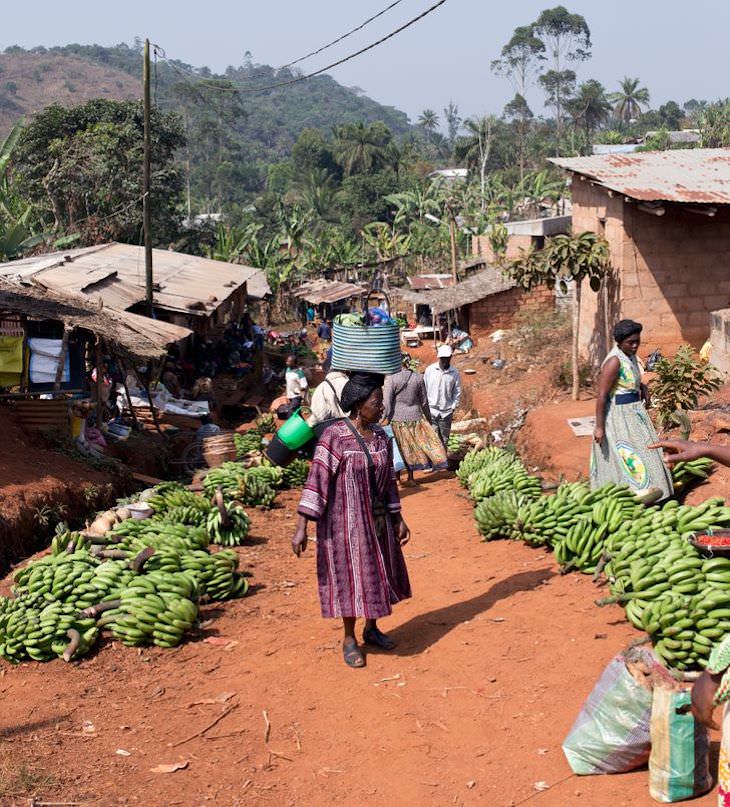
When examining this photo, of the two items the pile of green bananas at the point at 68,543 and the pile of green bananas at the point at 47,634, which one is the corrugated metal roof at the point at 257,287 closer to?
the pile of green bananas at the point at 68,543

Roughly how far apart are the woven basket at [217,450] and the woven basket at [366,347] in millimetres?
2325

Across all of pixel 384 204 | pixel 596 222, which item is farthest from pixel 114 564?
pixel 384 204

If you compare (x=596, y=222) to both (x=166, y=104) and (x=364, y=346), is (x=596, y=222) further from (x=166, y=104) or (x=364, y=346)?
(x=166, y=104)

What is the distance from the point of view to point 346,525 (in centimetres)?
563

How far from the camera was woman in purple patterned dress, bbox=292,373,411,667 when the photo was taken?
18.4 ft

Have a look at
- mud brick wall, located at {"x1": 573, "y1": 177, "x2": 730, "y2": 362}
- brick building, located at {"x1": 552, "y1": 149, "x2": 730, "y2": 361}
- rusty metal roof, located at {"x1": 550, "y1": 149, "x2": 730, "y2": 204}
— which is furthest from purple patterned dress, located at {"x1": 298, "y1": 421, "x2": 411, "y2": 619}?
mud brick wall, located at {"x1": 573, "y1": 177, "x2": 730, "y2": 362}

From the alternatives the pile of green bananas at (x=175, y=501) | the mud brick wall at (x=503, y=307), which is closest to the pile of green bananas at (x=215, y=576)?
the pile of green bananas at (x=175, y=501)

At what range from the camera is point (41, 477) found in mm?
10805

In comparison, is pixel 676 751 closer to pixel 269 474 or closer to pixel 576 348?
pixel 269 474

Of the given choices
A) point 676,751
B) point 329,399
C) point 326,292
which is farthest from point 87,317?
point 326,292

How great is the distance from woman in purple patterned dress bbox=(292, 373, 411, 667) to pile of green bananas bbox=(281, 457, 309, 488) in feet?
19.9

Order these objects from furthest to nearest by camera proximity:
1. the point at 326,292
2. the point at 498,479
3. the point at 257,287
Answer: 1. the point at 326,292
2. the point at 257,287
3. the point at 498,479

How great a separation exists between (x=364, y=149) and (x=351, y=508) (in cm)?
6609

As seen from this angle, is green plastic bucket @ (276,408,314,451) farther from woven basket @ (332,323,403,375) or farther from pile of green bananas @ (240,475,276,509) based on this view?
woven basket @ (332,323,403,375)
